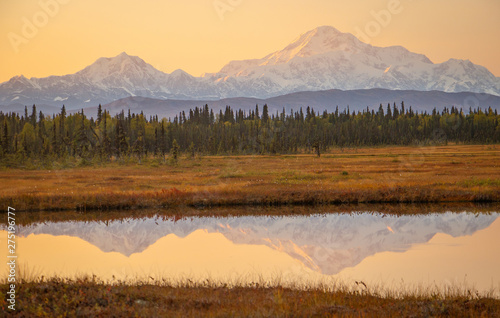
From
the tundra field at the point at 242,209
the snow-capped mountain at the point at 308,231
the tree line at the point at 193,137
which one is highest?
the tree line at the point at 193,137

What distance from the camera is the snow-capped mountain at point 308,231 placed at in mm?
25656

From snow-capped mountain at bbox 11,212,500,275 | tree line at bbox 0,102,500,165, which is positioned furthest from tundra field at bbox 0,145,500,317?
tree line at bbox 0,102,500,165

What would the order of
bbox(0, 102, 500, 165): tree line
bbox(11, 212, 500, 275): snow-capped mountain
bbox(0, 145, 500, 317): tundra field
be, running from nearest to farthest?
bbox(0, 145, 500, 317): tundra field → bbox(11, 212, 500, 275): snow-capped mountain → bbox(0, 102, 500, 165): tree line

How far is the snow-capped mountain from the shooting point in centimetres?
2566

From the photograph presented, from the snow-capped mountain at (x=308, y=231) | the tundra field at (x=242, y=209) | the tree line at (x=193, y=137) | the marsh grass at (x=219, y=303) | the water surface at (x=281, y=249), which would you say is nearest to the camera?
the marsh grass at (x=219, y=303)

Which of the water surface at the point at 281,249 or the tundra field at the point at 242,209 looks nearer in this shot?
the tundra field at the point at 242,209

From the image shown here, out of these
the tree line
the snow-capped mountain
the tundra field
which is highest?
the tree line

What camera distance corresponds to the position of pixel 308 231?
1184 inches

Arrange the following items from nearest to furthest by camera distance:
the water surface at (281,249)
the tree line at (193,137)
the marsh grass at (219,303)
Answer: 1. the marsh grass at (219,303)
2. the water surface at (281,249)
3. the tree line at (193,137)

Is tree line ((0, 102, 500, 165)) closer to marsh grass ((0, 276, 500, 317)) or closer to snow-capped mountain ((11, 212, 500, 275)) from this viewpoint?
snow-capped mountain ((11, 212, 500, 275))

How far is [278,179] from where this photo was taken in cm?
5200

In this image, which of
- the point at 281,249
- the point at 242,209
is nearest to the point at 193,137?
the point at 242,209

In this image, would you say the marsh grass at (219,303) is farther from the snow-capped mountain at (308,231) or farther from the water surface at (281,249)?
the snow-capped mountain at (308,231)

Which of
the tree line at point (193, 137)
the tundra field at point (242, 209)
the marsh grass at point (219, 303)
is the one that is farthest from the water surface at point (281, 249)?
the tree line at point (193, 137)
